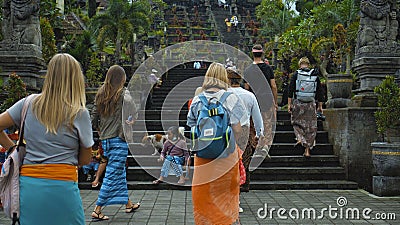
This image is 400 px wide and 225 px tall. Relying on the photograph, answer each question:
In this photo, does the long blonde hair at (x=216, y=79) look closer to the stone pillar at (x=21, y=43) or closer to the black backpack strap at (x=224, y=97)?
the black backpack strap at (x=224, y=97)

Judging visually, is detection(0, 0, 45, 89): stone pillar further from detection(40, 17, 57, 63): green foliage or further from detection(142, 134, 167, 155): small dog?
detection(40, 17, 57, 63): green foliage

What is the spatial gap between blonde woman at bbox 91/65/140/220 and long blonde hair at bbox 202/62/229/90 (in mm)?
1689

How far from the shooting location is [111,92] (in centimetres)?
677

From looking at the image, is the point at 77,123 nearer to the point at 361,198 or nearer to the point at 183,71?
the point at 361,198

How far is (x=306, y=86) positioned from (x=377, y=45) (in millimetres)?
2391

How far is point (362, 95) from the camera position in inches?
413

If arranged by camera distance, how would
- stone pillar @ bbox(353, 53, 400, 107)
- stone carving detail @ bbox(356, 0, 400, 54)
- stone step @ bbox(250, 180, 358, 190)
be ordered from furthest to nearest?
1. stone carving detail @ bbox(356, 0, 400, 54)
2. stone pillar @ bbox(353, 53, 400, 107)
3. stone step @ bbox(250, 180, 358, 190)

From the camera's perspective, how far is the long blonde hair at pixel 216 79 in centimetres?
534

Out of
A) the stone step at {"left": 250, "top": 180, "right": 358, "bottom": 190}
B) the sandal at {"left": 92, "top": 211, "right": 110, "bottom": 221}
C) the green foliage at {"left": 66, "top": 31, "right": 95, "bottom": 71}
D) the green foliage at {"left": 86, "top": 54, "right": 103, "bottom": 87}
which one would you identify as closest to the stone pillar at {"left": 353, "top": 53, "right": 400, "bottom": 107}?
the stone step at {"left": 250, "top": 180, "right": 358, "bottom": 190}

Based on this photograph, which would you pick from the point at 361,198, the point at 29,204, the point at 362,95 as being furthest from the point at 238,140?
the point at 362,95

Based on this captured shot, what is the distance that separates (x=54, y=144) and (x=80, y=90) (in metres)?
0.40

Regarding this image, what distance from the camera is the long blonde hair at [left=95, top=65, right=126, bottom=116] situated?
6.75 metres

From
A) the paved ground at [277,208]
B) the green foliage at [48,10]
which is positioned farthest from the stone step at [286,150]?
the green foliage at [48,10]

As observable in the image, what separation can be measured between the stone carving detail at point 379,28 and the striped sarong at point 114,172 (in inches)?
245
